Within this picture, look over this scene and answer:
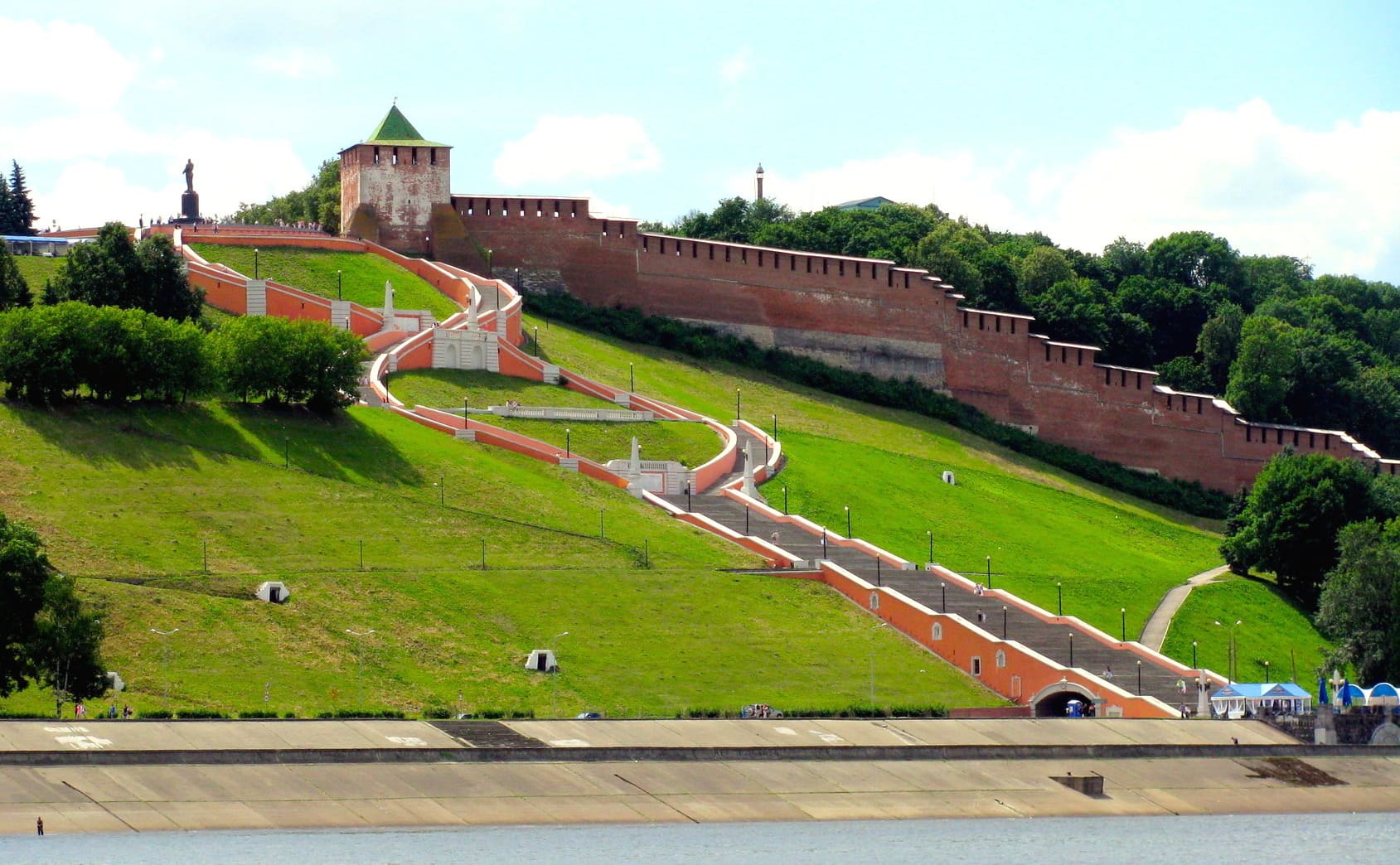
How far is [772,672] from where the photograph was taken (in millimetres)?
60594

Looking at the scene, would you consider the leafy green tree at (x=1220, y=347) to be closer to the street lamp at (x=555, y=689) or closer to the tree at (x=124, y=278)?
the tree at (x=124, y=278)

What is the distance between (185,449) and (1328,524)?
109ft

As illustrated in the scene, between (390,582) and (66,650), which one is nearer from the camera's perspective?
(66,650)

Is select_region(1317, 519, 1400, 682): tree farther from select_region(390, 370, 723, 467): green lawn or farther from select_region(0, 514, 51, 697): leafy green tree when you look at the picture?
select_region(0, 514, 51, 697): leafy green tree

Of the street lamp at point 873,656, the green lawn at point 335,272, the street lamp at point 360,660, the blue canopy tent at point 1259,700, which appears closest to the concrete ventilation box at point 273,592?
the street lamp at point 360,660

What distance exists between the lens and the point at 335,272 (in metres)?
89.3

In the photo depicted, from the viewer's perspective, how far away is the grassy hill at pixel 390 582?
5712 centimetres

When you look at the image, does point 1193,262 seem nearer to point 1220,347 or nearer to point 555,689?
point 1220,347

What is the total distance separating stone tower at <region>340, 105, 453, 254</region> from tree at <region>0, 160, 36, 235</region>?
535 inches

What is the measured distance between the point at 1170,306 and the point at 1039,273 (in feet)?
21.3

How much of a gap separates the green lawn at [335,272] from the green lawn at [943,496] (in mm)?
4053

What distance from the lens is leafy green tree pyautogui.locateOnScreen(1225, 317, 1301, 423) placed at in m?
98.2

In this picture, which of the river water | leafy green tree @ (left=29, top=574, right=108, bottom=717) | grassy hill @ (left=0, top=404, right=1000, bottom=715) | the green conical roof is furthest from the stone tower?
the river water

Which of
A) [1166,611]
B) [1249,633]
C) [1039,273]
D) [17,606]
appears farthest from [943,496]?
[17,606]
